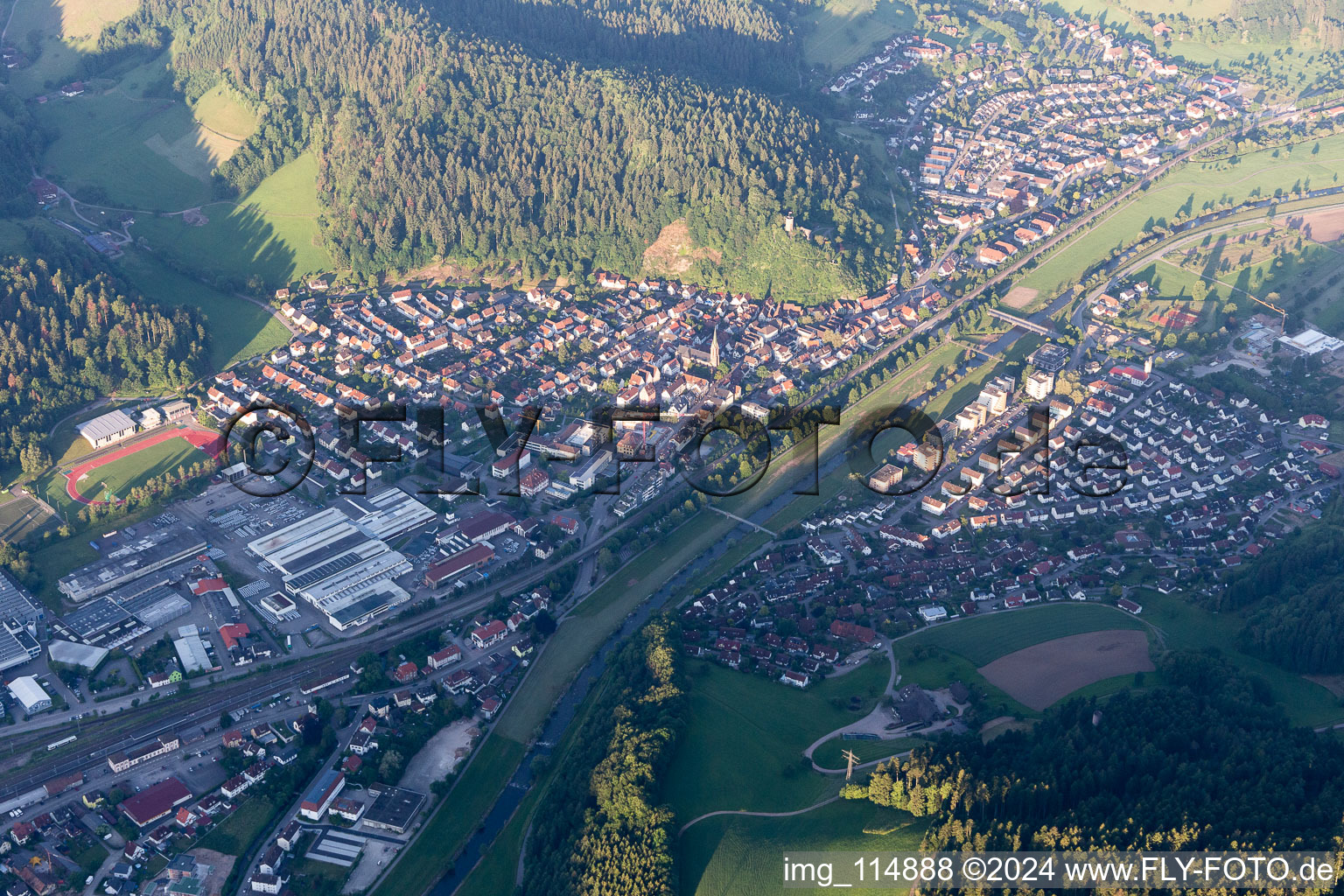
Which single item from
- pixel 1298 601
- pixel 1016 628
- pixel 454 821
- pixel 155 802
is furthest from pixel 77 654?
pixel 1298 601

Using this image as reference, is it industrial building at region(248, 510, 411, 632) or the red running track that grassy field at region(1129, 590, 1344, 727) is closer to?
industrial building at region(248, 510, 411, 632)

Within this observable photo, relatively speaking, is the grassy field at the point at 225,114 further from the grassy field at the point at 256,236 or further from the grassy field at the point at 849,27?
the grassy field at the point at 849,27

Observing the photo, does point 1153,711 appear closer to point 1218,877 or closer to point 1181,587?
point 1218,877

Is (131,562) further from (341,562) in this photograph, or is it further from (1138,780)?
(1138,780)

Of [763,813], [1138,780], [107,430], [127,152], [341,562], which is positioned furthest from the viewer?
[127,152]

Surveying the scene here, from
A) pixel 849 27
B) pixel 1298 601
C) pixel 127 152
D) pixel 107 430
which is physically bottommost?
pixel 107 430

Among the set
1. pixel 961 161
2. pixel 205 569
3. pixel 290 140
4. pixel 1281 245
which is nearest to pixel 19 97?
pixel 290 140

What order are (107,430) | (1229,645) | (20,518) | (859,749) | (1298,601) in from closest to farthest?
(859,749) → (1298,601) → (1229,645) → (20,518) → (107,430)
